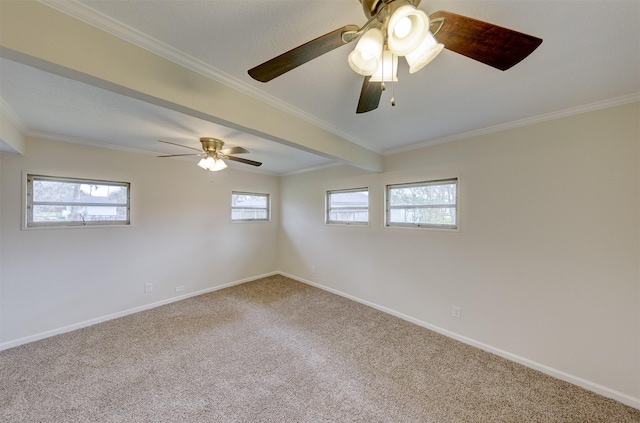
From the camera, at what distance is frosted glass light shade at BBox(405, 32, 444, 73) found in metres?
0.79

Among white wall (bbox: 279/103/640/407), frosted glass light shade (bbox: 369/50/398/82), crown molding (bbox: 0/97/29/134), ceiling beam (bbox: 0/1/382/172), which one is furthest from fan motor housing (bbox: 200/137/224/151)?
white wall (bbox: 279/103/640/407)

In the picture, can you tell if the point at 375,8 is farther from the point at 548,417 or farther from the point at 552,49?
the point at 548,417

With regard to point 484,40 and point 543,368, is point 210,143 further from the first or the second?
point 543,368

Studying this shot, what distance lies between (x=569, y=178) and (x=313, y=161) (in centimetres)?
291

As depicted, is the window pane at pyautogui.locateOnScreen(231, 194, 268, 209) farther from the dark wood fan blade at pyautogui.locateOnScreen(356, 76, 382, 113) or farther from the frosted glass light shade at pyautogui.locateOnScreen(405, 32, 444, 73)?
the frosted glass light shade at pyautogui.locateOnScreen(405, 32, 444, 73)

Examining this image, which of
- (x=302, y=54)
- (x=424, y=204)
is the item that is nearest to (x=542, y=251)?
(x=424, y=204)

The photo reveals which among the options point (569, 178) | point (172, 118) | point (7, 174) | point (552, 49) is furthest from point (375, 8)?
point (7, 174)

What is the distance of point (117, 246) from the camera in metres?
2.96

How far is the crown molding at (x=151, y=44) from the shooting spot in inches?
38.2

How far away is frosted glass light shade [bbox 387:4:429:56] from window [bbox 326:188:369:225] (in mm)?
2655

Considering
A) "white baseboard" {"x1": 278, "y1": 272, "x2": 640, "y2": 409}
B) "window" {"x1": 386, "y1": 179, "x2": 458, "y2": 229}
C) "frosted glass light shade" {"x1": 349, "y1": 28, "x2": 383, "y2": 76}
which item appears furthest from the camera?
"window" {"x1": 386, "y1": 179, "x2": 458, "y2": 229}

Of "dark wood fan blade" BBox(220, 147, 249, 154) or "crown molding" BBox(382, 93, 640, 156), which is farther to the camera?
"dark wood fan blade" BBox(220, 147, 249, 154)

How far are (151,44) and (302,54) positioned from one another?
0.89 meters

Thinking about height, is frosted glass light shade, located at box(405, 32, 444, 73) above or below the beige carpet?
above
